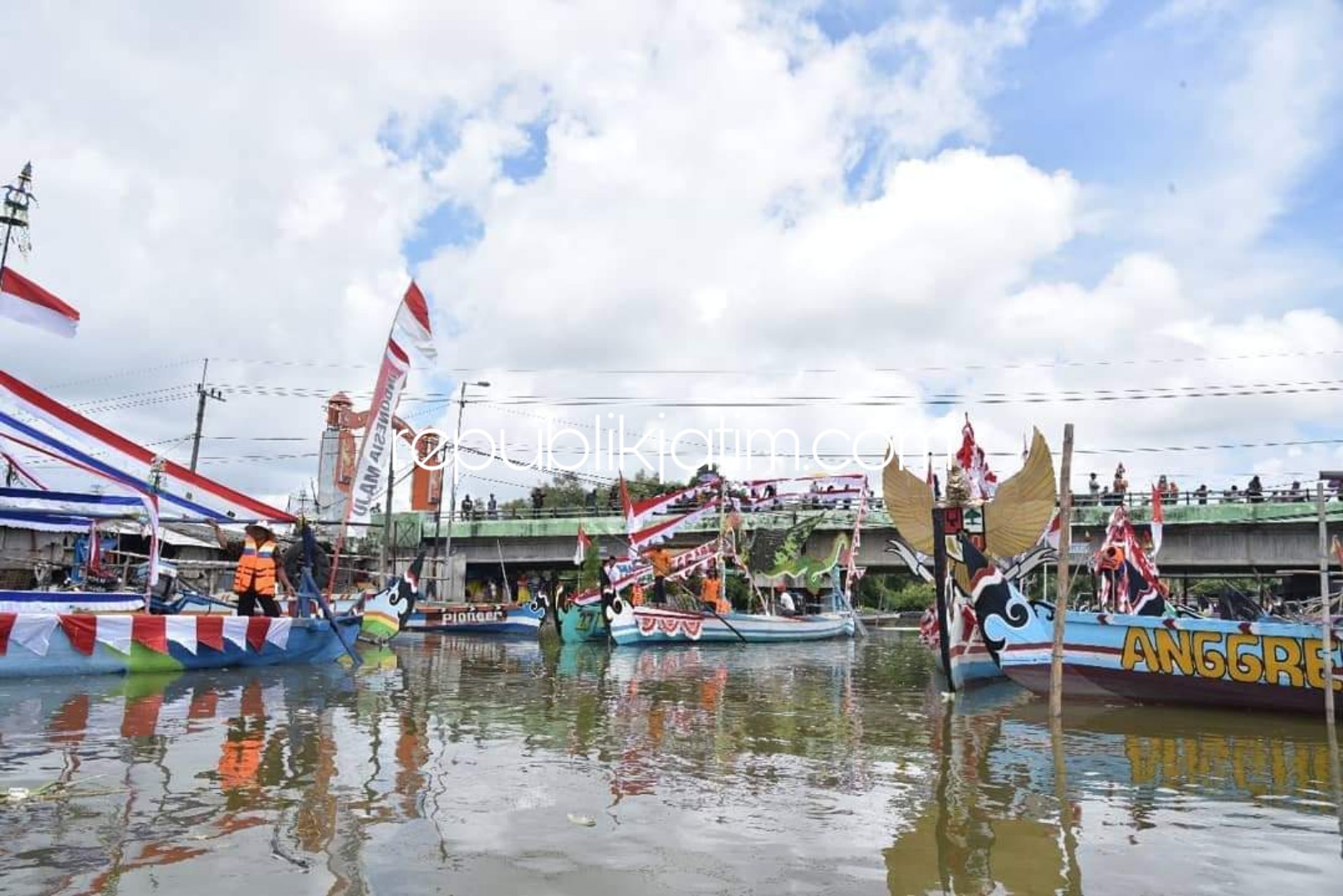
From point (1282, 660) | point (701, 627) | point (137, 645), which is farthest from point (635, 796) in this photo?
point (701, 627)

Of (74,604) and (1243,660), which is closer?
(1243,660)

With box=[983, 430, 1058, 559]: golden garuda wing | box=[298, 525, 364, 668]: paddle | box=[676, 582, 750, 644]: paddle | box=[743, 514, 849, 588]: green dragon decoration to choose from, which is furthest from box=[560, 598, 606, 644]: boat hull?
box=[983, 430, 1058, 559]: golden garuda wing

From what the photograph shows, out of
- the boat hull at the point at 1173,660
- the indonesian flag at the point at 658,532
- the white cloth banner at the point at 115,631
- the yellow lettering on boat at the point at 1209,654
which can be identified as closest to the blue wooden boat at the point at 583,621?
the indonesian flag at the point at 658,532

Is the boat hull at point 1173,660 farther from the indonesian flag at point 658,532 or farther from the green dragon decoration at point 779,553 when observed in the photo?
the green dragon decoration at point 779,553

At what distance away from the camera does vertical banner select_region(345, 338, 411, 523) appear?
16.9 meters

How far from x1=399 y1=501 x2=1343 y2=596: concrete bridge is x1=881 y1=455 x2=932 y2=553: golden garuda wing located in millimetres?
14516

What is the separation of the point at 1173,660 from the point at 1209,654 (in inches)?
20.8

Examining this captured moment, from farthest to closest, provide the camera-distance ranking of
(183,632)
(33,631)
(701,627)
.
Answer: (701,627)
(183,632)
(33,631)

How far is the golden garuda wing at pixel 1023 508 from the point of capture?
50.2ft

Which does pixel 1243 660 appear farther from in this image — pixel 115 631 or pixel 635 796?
pixel 115 631

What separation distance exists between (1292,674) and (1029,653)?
139 inches

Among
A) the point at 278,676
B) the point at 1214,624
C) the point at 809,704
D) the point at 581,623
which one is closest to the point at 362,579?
the point at 581,623

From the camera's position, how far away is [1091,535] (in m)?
37.6

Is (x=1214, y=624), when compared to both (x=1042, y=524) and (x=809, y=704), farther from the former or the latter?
(x=809, y=704)
